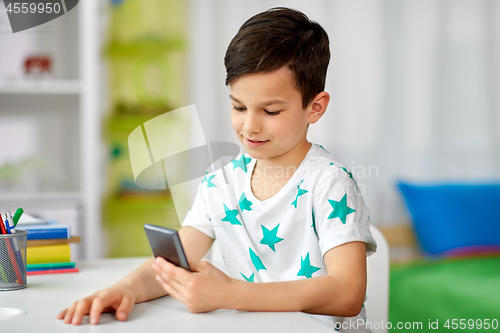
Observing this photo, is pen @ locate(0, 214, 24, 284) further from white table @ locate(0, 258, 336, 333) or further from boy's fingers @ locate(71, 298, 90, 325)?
boy's fingers @ locate(71, 298, 90, 325)

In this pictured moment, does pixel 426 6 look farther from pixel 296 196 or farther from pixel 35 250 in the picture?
pixel 35 250

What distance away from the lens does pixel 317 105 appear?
33.2 inches

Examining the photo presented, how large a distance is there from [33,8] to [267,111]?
171 cm

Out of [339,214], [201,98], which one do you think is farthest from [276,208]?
[201,98]

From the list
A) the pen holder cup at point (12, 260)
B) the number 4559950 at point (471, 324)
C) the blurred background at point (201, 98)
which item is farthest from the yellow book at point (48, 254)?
the number 4559950 at point (471, 324)

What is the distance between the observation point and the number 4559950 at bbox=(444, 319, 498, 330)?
141 centimetres

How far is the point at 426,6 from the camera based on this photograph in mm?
2176

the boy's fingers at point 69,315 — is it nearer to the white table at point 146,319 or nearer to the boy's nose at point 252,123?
the white table at point 146,319

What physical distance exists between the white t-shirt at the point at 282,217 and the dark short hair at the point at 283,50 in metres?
0.13

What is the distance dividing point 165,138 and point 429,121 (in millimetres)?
1152

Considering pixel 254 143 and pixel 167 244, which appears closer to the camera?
pixel 167 244

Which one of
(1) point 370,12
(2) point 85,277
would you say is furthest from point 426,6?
(2) point 85,277

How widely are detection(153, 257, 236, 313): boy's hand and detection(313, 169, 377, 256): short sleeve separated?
0.18 m

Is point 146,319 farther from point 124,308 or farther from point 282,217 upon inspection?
point 282,217
